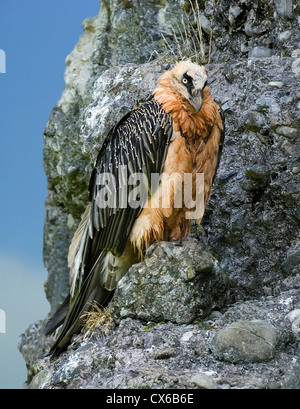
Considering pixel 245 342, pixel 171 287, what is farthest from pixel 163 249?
pixel 245 342

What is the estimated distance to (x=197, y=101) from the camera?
4.89 m

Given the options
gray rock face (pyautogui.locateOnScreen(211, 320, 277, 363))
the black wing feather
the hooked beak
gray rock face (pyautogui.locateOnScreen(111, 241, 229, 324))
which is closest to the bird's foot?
gray rock face (pyautogui.locateOnScreen(111, 241, 229, 324))

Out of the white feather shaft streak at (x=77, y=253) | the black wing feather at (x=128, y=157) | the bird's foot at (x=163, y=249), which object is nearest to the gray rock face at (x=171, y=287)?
the bird's foot at (x=163, y=249)

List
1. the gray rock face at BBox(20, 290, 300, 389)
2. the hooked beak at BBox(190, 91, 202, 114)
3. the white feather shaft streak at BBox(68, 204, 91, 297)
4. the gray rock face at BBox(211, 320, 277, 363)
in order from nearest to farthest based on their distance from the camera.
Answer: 1. the gray rock face at BBox(20, 290, 300, 389)
2. the gray rock face at BBox(211, 320, 277, 363)
3. the hooked beak at BBox(190, 91, 202, 114)
4. the white feather shaft streak at BBox(68, 204, 91, 297)

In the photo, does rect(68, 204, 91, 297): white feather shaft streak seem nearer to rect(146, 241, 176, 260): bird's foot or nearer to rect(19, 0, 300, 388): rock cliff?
rect(19, 0, 300, 388): rock cliff

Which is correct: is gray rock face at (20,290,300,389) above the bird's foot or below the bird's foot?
below

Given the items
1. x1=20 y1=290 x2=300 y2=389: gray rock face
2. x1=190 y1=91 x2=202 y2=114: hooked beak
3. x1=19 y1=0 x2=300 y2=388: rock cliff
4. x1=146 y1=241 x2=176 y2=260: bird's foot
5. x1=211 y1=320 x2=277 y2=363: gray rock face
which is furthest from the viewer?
x1=146 y1=241 x2=176 y2=260: bird's foot

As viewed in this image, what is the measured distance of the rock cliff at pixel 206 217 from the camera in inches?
174

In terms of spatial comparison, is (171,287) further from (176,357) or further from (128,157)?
(128,157)

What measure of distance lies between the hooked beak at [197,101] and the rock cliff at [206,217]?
1146mm

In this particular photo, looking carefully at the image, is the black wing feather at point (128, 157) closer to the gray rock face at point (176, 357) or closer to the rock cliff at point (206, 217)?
the rock cliff at point (206, 217)

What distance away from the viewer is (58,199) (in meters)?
9.31

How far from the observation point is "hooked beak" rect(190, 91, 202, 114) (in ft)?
15.9

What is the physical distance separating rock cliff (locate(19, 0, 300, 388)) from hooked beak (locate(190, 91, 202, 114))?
1.15m
